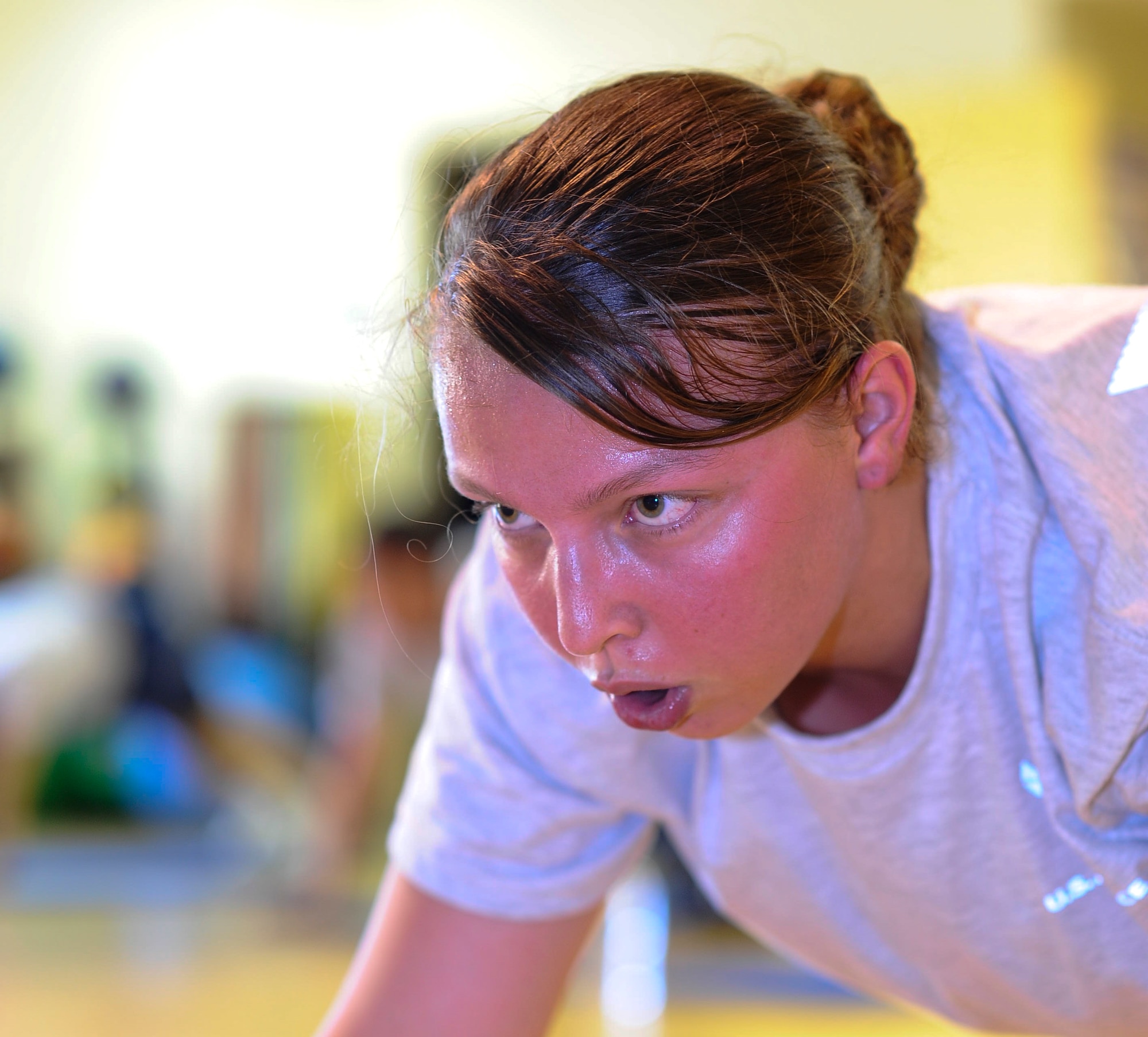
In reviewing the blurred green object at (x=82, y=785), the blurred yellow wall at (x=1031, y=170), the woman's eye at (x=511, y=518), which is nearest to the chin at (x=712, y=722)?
the woman's eye at (x=511, y=518)

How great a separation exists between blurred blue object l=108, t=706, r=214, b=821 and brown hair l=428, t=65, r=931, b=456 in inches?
98.6

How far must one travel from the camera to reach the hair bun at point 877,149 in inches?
24.9

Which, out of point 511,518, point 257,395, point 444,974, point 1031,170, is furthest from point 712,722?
point 257,395

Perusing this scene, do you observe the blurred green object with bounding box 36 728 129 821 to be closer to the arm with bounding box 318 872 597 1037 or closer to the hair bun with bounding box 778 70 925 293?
the arm with bounding box 318 872 597 1037

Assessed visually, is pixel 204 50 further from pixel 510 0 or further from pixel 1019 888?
pixel 1019 888

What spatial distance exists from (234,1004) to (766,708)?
1476mm

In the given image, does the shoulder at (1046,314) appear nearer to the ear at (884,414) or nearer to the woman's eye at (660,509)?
the ear at (884,414)

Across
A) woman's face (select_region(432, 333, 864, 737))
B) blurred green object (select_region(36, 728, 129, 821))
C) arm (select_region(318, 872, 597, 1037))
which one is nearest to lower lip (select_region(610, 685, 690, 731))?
woman's face (select_region(432, 333, 864, 737))

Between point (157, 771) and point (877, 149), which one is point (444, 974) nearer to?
point (877, 149)

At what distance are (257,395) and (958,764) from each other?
2.77 m

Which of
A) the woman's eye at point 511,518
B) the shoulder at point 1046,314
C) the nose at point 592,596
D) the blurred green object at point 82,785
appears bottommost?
the blurred green object at point 82,785

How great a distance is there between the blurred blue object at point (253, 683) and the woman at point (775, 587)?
2.22m

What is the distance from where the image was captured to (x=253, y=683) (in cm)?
300

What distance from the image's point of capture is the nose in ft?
1.81
